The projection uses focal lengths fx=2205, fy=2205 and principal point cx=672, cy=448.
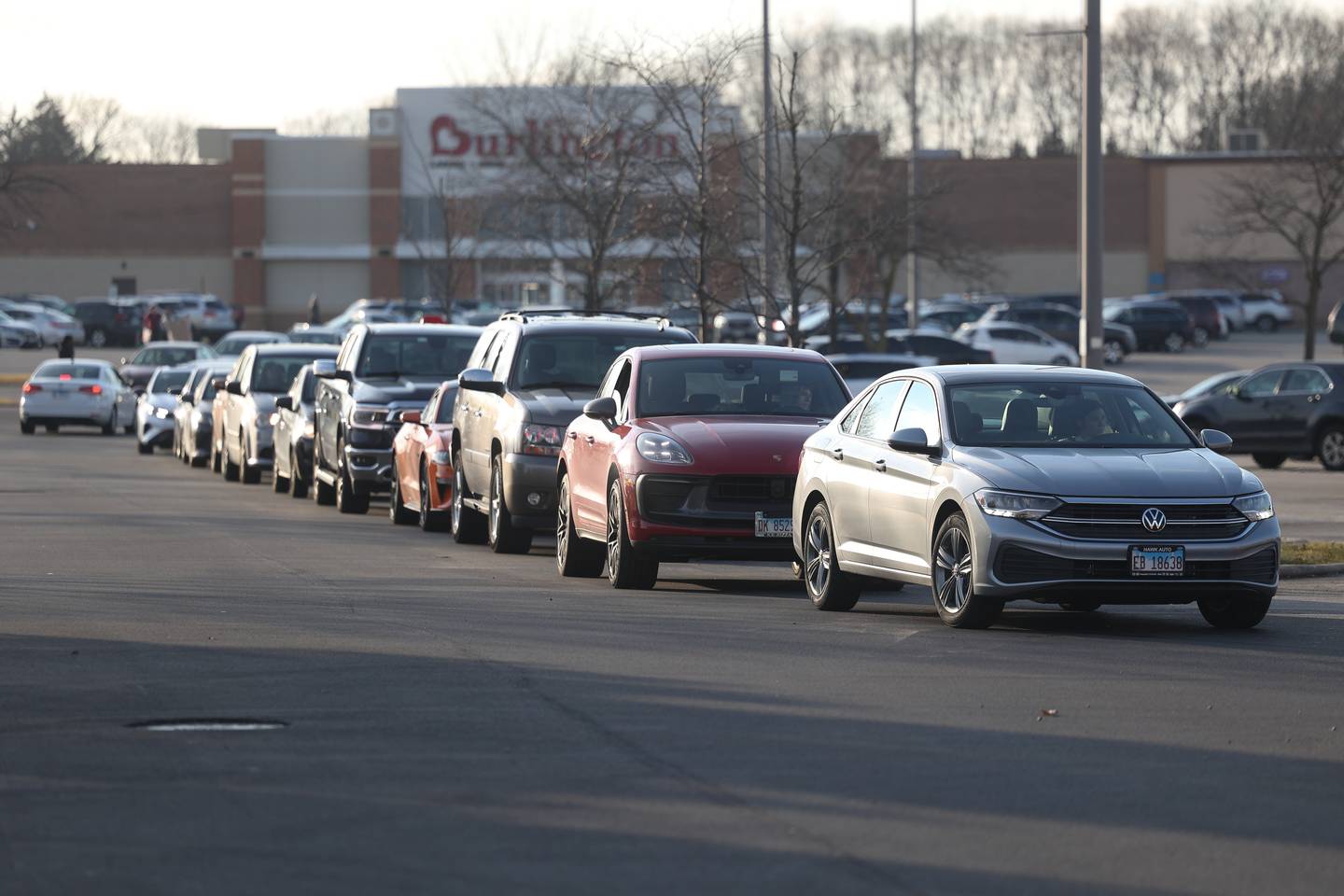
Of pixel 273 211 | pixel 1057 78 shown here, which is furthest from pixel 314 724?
pixel 1057 78

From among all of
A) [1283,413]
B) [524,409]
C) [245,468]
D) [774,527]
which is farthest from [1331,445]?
[774,527]

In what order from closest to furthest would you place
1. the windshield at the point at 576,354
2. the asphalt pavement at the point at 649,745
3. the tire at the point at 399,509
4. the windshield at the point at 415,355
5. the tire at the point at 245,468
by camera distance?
the asphalt pavement at the point at 649,745, the windshield at the point at 576,354, the tire at the point at 399,509, the windshield at the point at 415,355, the tire at the point at 245,468

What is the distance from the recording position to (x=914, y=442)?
1305cm

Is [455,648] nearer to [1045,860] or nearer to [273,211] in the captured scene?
[1045,860]

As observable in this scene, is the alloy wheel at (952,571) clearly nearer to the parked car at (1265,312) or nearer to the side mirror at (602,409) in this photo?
the side mirror at (602,409)

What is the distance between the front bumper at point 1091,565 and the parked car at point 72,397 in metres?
34.8

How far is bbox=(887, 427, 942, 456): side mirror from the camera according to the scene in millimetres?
13055

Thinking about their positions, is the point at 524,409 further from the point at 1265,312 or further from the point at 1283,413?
the point at 1265,312

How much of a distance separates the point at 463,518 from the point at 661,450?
520 centimetres

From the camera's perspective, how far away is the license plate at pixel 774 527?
1507cm

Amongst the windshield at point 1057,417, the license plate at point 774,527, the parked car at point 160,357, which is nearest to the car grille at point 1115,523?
the windshield at point 1057,417

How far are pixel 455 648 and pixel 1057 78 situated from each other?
131m

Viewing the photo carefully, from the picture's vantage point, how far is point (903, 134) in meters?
122

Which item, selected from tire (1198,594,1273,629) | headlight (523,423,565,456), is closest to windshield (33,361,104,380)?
headlight (523,423,565,456)
